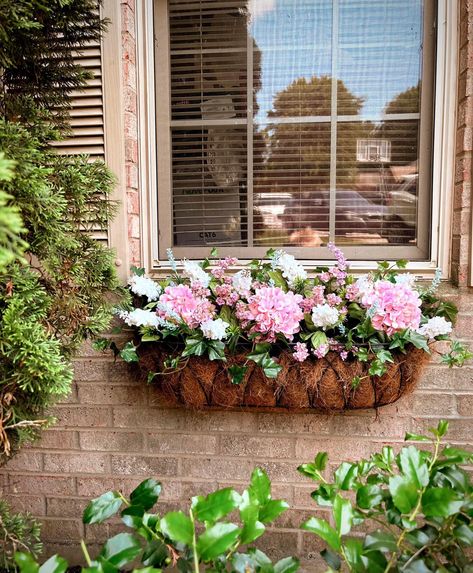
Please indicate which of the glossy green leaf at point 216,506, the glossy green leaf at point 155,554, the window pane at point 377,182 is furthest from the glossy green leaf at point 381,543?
the window pane at point 377,182

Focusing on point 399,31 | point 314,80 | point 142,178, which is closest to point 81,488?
point 142,178

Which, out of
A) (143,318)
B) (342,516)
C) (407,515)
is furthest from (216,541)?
(143,318)

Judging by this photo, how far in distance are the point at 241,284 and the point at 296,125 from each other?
711mm

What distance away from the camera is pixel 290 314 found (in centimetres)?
142

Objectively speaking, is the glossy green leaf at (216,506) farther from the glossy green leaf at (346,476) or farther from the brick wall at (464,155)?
the brick wall at (464,155)

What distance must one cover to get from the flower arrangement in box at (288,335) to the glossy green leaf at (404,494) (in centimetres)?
53

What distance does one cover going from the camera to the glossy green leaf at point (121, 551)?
2.91ft

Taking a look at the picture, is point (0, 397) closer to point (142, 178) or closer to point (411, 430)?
point (142, 178)

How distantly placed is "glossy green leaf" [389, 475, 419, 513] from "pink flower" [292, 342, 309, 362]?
56cm

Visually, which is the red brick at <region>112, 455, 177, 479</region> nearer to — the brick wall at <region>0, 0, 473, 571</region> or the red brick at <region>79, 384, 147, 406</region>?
the brick wall at <region>0, 0, 473, 571</region>

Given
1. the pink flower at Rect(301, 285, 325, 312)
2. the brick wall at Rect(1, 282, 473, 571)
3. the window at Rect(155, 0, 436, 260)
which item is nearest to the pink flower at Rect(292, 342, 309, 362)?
the pink flower at Rect(301, 285, 325, 312)

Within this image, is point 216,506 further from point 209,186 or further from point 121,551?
point 209,186

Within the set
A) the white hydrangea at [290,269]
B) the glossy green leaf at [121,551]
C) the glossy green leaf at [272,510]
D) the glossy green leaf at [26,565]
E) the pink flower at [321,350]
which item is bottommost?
the glossy green leaf at [121,551]

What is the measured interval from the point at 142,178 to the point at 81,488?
125 cm
